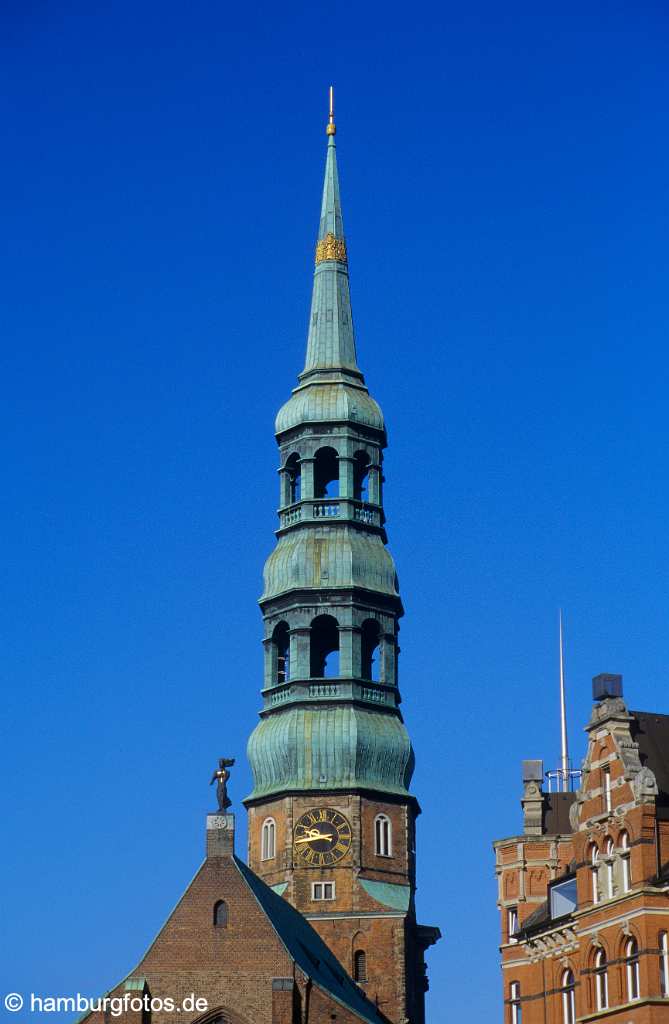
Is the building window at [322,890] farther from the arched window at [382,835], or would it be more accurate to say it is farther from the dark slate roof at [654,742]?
the dark slate roof at [654,742]

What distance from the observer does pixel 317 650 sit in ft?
382

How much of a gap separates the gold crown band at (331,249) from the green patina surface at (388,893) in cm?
3382

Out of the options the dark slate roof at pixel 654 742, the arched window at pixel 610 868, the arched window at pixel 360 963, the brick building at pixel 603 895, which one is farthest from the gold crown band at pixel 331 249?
the arched window at pixel 610 868

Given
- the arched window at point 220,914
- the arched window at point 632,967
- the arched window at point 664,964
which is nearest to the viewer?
the arched window at point 664,964

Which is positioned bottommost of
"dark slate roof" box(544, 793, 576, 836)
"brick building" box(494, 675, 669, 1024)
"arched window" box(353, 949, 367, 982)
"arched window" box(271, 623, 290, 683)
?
"brick building" box(494, 675, 669, 1024)

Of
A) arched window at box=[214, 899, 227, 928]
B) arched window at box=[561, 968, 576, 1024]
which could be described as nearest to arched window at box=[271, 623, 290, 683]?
arched window at box=[214, 899, 227, 928]

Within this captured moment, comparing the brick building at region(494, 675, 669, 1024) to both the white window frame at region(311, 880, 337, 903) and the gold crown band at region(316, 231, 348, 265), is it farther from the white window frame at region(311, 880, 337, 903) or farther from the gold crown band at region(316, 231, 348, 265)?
the gold crown band at region(316, 231, 348, 265)

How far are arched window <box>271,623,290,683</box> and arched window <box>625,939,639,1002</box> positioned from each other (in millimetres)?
41346

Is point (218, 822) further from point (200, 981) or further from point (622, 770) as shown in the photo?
point (622, 770)

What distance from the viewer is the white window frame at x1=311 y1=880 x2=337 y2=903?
11038 cm

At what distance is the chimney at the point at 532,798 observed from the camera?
89.6 metres

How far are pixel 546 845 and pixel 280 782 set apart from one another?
26644mm

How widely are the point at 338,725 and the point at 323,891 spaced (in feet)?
26.6

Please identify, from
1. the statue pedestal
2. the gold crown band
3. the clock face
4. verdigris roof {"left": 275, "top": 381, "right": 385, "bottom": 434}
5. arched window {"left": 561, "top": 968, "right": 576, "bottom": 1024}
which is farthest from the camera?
the gold crown band
